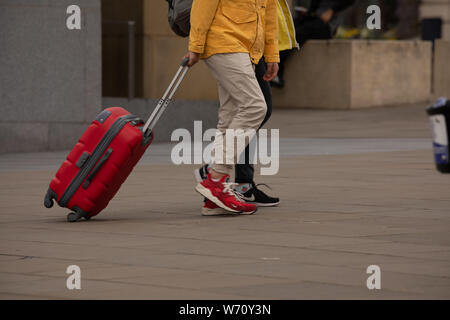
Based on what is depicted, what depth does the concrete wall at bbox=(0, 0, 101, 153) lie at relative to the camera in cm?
1281

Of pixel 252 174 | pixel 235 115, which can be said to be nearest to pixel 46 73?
pixel 252 174

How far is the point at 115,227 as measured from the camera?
7.00 metres

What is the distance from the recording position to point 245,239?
6.41m

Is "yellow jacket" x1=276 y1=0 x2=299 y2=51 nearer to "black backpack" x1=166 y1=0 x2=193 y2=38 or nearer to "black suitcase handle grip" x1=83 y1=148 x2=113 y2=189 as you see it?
"black backpack" x1=166 y1=0 x2=193 y2=38

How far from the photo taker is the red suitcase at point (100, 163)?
709 centimetres

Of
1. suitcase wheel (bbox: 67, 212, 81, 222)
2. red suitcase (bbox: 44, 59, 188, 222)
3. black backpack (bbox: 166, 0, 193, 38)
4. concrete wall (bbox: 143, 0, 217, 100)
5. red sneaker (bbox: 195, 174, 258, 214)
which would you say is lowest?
suitcase wheel (bbox: 67, 212, 81, 222)

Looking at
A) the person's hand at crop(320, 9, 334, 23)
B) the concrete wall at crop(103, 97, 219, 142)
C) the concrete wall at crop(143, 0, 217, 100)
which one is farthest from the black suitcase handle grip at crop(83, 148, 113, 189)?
the person's hand at crop(320, 9, 334, 23)

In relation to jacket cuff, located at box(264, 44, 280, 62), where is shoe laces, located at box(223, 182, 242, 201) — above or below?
below

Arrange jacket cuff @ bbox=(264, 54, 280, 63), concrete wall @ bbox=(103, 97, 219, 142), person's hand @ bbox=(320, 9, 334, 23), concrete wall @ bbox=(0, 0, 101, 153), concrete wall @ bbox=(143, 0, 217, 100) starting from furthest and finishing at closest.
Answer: person's hand @ bbox=(320, 9, 334, 23) → concrete wall @ bbox=(143, 0, 217, 100) → concrete wall @ bbox=(103, 97, 219, 142) → concrete wall @ bbox=(0, 0, 101, 153) → jacket cuff @ bbox=(264, 54, 280, 63)

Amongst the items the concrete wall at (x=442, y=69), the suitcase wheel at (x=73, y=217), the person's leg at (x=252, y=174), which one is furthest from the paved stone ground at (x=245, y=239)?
the concrete wall at (x=442, y=69)

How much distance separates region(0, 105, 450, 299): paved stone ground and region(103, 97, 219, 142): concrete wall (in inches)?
123

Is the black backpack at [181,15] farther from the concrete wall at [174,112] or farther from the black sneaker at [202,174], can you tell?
the concrete wall at [174,112]

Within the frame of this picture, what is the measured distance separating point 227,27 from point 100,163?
1.18 m
